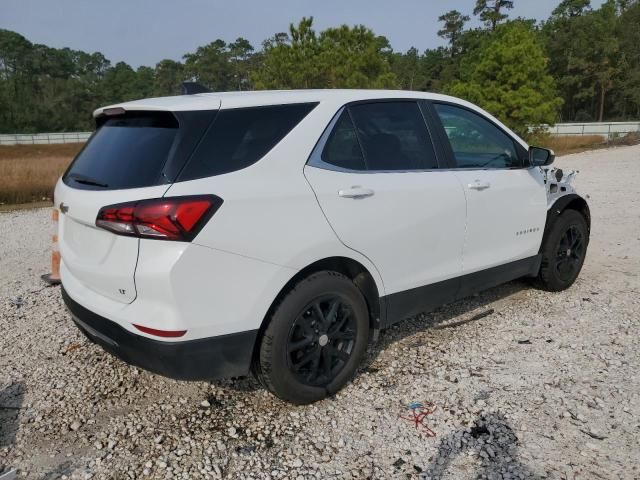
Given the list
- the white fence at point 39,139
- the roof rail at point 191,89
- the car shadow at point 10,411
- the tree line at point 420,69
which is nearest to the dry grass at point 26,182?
the tree line at point 420,69

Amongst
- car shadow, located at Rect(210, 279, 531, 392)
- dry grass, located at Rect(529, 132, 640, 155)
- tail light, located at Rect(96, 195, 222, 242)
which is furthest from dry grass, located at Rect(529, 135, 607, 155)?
tail light, located at Rect(96, 195, 222, 242)

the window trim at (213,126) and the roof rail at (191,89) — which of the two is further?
the roof rail at (191,89)

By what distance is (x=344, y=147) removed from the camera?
9.96 ft

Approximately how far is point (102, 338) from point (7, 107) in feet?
279

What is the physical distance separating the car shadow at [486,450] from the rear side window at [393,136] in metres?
1.61

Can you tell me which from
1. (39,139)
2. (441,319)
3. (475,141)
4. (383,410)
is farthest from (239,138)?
(39,139)

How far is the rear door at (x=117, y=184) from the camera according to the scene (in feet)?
8.02

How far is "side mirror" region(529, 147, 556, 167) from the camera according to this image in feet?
13.9

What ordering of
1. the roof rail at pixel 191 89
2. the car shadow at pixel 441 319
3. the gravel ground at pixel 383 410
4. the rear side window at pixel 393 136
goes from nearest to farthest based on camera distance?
the gravel ground at pixel 383 410
the rear side window at pixel 393 136
the roof rail at pixel 191 89
the car shadow at pixel 441 319

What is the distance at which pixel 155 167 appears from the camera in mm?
2467

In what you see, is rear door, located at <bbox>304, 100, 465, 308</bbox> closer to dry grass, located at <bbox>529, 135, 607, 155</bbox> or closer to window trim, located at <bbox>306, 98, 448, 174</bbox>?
window trim, located at <bbox>306, 98, 448, 174</bbox>

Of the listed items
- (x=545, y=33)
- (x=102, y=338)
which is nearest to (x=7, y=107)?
(x=545, y=33)

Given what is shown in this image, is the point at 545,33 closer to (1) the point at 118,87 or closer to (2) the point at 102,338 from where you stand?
(1) the point at 118,87

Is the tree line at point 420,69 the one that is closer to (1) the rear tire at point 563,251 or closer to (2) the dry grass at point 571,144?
(2) the dry grass at point 571,144
